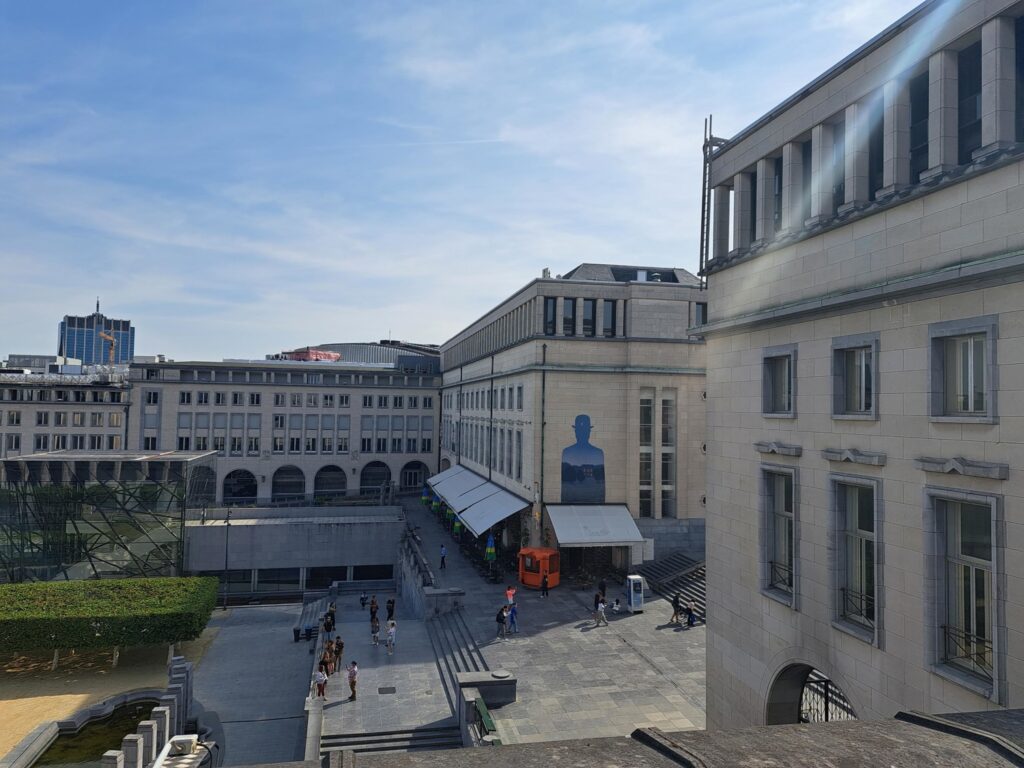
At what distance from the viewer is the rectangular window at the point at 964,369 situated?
38.4ft

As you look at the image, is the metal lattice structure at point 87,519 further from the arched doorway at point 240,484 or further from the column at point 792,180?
the arched doorway at point 240,484

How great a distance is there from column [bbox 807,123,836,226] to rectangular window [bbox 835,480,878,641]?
5931 millimetres

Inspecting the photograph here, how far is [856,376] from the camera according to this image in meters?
15.1

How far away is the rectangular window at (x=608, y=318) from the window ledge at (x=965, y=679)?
103 ft

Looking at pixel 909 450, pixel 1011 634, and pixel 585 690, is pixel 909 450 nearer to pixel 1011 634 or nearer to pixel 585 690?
pixel 1011 634

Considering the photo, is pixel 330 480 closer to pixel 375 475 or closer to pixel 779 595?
pixel 375 475

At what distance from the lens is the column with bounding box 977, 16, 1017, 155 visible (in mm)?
11930

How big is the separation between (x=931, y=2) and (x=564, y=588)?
102 ft

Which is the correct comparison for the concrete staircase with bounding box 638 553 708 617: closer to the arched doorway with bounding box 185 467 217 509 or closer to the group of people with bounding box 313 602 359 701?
the group of people with bounding box 313 602 359 701

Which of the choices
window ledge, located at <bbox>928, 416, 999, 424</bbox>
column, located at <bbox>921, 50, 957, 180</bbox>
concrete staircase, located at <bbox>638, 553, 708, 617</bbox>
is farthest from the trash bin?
column, located at <bbox>921, 50, 957, 180</bbox>

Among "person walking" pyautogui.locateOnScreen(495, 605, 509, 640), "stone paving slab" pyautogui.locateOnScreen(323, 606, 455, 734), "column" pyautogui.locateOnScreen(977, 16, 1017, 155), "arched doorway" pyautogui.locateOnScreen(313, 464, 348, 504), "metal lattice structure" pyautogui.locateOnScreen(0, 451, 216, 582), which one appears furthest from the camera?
"arched doorway" pyautogui.locateOnScreen(313, 464, 348, 504)

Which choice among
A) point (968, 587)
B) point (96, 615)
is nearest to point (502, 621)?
point (96, 615)

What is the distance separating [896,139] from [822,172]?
2182 mm

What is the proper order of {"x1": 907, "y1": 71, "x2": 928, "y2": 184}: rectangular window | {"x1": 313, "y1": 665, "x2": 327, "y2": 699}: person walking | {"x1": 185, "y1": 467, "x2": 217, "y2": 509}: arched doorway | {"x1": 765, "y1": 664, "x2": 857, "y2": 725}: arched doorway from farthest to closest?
{"x1": 185, "y1": 467, "x2": 217, "y2": 509}: arched doorway < {"x1": 313, "y1": 665, "x2": 327, "y2": 699}: person walking < {"x1": 765, "y1": 664, "x2": 857, "y2": 725}: arched doorway < {"x1": 907, "y1": 71, "x2": 928, "y2": 184}: rectangular window
